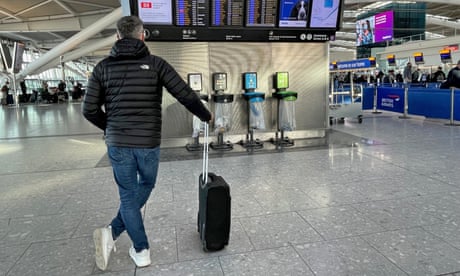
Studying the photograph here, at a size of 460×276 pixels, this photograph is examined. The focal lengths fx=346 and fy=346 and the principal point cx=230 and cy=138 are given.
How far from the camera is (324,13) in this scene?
647 centimetres

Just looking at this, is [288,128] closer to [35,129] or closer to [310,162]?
[310,162]

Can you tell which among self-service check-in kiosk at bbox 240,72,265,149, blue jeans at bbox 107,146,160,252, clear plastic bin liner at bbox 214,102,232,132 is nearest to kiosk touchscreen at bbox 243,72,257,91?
self-service check-in kiosk at bbox 240,72,265,149

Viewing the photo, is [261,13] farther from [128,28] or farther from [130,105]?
[130,105]

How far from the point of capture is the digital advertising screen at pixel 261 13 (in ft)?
20.1

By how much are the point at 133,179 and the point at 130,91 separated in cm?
57

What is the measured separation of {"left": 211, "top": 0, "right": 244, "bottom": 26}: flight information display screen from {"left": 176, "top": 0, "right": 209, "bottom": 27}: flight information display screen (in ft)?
0.51

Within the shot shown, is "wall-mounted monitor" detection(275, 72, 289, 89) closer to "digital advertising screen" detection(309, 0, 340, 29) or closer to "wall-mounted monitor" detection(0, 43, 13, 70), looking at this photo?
"digital advertising screen" detection(309, 0, 340, 29)

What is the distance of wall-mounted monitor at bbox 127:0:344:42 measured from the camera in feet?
19.0

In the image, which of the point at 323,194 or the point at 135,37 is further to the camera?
the point at 323,194

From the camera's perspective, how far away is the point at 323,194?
148 inches

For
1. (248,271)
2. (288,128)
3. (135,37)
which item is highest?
(135,37)

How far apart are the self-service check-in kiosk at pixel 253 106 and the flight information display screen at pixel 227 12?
1.06 meters

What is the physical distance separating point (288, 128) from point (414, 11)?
843 inches

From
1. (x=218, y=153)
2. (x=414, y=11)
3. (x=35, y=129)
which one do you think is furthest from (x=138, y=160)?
(x=414, y=11)
